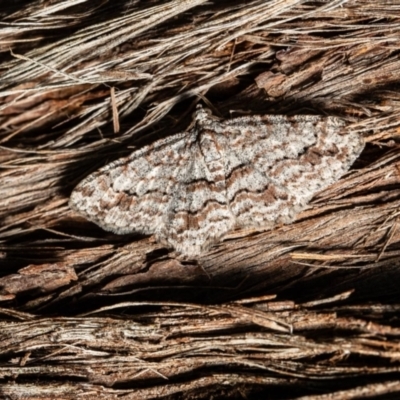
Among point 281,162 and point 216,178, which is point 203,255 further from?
point 281,162


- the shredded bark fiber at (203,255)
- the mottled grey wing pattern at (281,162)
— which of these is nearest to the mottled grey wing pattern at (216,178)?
the mottled grey wing pattern at (281,162)

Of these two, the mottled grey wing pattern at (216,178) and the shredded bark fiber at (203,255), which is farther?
the mottled grey wing pattern at (216,178)

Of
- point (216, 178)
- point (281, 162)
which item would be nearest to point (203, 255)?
point (216, 178)

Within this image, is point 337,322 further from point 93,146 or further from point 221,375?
point 93,146

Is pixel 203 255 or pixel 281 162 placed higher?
pixel 281 162

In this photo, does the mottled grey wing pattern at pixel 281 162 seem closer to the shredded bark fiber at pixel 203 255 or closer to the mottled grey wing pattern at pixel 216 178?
the mottled grey wing pattern at pixel 216 178
